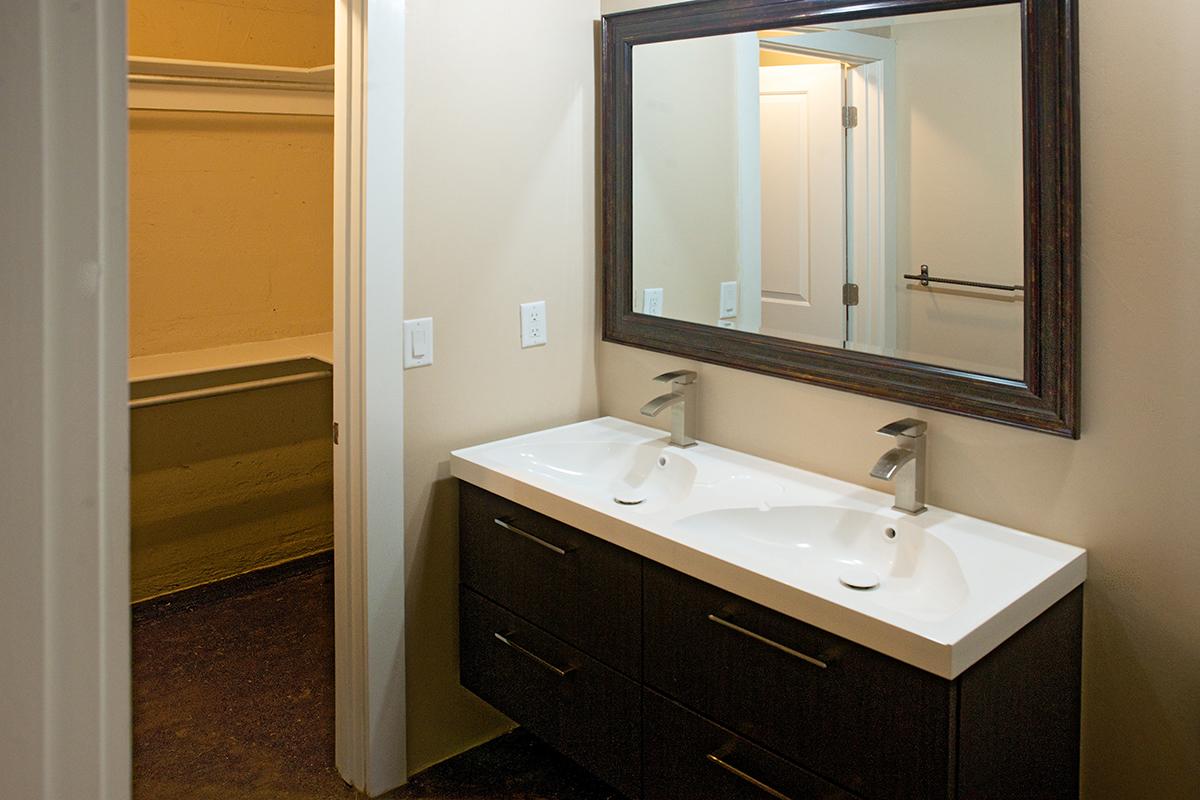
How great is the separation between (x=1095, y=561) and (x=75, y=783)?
1.68m

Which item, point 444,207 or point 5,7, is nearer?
point 5,7

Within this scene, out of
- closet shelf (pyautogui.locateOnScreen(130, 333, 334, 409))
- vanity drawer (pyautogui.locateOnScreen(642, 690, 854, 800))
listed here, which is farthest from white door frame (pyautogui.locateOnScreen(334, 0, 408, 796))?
closet shelf (pyautogui.locateOnScreen(130, 333, 334, 409))

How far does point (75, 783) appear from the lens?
0.39 m

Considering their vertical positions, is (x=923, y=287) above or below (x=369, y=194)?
below

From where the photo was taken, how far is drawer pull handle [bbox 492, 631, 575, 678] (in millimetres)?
2072

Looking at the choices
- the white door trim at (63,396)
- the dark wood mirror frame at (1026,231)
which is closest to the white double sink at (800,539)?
the dark wood mirror frame at (1026,231)

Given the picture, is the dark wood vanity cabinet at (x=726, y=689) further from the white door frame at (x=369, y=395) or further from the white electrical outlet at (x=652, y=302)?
the white electrical outlet at (x=652, y=302)

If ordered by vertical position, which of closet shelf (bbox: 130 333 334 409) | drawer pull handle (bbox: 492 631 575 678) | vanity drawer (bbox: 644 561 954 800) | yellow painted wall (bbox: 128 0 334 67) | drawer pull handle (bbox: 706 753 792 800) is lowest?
drawer pull handle (bbox: 706 753 792 800)

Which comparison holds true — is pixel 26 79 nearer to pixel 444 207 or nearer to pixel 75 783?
pixel 75 783

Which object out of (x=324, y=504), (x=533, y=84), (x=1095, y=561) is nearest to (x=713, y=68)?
(x=533, y=84)

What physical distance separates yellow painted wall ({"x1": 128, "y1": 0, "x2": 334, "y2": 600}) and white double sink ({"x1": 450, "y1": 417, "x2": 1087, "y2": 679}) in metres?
1.49

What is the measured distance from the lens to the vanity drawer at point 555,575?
192 centimetres

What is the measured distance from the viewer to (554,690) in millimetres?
2113

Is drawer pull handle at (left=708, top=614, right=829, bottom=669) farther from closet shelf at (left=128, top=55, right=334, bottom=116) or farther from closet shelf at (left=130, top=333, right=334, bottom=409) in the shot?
closet shelf at (left=128, top=55, right=334, bottom=116)
